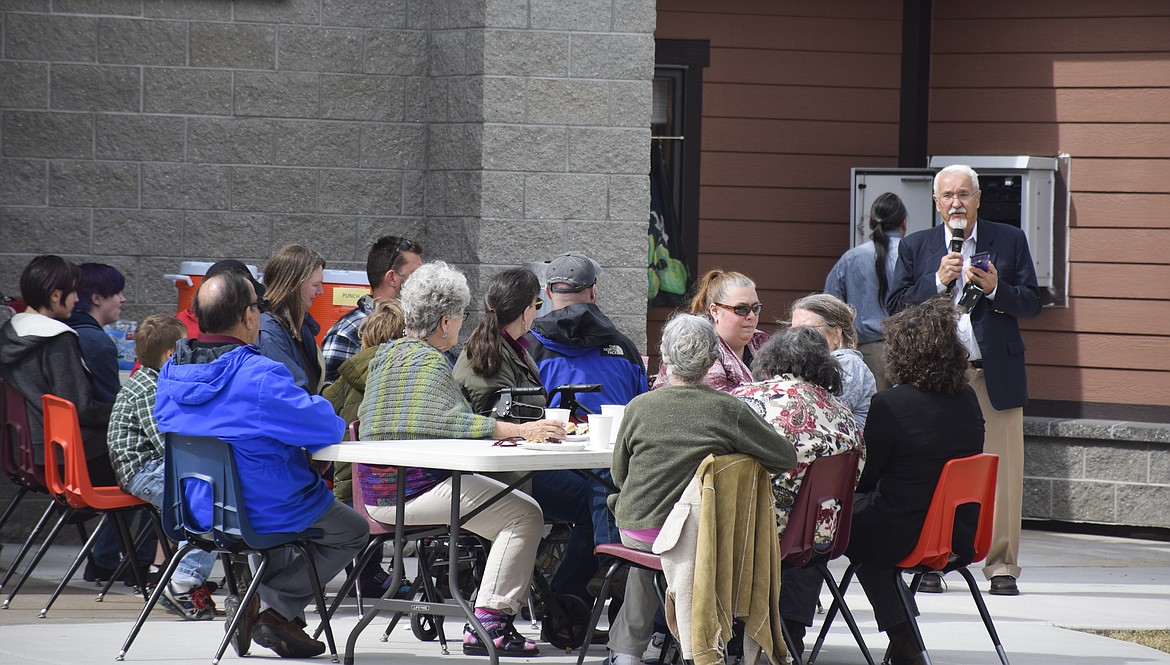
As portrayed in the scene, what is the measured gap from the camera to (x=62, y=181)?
7828 mm

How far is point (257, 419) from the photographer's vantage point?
15.9 ft

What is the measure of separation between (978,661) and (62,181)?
5.11 m

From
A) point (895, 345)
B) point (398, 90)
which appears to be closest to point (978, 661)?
point (895, 345)

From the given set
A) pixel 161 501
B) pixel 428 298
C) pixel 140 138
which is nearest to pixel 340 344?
pixel 161 501

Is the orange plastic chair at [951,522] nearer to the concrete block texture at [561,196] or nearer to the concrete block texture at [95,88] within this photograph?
the concrete block texture at [561,196]

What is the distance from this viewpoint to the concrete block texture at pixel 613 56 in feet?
25.3

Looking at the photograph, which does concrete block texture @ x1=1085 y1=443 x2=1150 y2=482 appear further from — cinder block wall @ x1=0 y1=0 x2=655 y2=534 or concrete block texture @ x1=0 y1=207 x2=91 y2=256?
concrete block texture @ x1=0 y1=207 x2=91 y2=256

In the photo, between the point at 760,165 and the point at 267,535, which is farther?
the point at 760,165

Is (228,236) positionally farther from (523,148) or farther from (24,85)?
(523,148)

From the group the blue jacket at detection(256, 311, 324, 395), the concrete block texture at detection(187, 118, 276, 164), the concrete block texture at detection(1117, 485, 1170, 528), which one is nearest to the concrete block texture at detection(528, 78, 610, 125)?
the concrete block texture at detection(187, 118, 276, 164)

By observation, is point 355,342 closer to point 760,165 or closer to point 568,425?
point 568,425

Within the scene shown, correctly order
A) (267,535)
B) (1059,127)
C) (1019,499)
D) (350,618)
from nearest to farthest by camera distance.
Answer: (267,535), (350,618), (1019,499), (1059,127)

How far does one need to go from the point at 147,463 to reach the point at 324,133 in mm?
2744

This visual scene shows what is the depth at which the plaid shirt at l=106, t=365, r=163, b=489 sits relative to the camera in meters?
5.84
